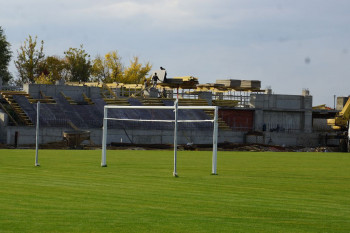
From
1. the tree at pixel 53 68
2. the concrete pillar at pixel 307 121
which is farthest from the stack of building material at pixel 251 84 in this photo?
the tree at pixel 53 68

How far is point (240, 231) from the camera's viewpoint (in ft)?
38.0

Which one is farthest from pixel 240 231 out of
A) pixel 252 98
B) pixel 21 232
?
pixel 252 98

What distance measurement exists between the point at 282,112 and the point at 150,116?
17.4 metres

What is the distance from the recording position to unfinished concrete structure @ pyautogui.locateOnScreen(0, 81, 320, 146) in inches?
2454

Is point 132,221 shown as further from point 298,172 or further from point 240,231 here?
point 298,172

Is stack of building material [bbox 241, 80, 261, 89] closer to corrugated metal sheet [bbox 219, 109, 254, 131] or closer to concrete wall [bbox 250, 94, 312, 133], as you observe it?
concrete wall [bbox 250, 94, 312, 133]

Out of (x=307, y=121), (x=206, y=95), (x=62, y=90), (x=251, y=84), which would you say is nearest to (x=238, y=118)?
(x=206, y=95)

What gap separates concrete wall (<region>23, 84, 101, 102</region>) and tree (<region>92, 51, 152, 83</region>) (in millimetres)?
47891

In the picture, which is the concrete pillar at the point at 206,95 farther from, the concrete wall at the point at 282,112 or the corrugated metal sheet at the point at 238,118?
the concrete wall at the point at 282,112

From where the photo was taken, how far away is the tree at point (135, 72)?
121m

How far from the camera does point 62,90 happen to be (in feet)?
231

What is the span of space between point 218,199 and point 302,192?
12.2ft

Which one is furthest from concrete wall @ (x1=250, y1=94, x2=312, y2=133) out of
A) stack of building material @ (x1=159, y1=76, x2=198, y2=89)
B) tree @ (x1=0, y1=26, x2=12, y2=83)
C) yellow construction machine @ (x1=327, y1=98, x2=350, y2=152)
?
tree @ (x1=0, y1=26, x2=12, y2=83)

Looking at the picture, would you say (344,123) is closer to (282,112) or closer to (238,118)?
(282,112)
